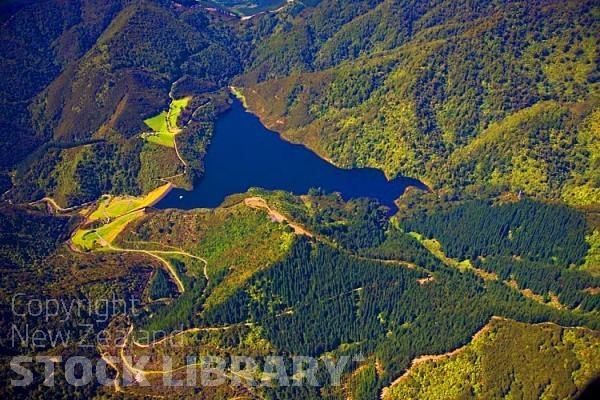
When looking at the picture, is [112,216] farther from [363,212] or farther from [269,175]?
[363,212]

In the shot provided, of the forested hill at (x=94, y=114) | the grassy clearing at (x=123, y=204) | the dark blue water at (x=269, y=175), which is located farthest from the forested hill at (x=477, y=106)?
the grassy clearing at (x=123, y=204)

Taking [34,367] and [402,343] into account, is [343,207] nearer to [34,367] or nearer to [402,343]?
[402,343]

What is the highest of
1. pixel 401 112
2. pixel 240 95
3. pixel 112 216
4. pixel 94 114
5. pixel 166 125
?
pixel 240 95

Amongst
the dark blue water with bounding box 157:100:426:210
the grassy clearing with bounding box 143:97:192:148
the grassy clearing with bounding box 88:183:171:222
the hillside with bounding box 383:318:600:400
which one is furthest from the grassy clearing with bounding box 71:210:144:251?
the hillside with bounding box 383:318:600:400

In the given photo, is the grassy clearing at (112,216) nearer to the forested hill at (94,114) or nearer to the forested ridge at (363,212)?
the forested ridge at (363,212)

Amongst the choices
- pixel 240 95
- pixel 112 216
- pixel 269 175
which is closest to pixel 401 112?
pixel 269 175

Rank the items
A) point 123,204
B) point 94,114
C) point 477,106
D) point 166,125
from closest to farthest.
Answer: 1. point 123,204
2. point 477,106
3. point 166,125
4. point 94,114

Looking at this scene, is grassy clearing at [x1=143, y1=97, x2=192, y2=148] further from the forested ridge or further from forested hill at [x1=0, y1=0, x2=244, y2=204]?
the forested ridge
